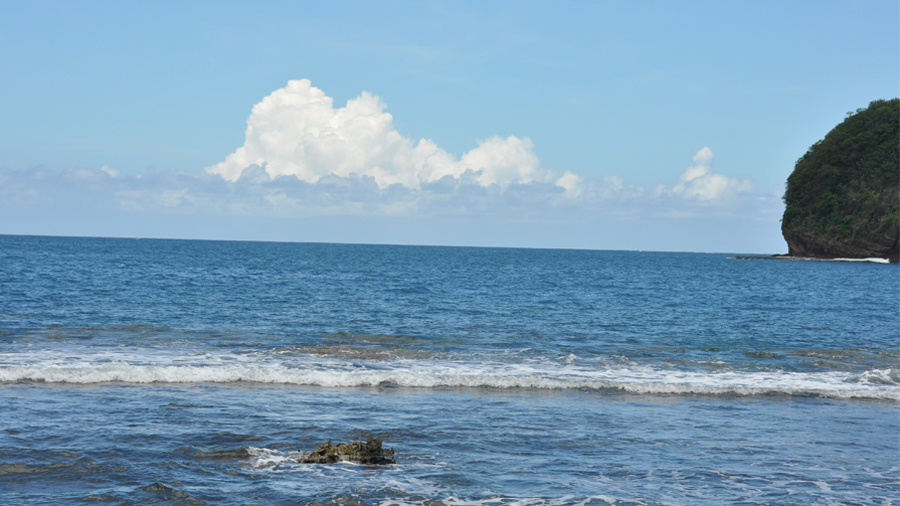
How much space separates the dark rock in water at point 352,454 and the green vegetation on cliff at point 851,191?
146 metres

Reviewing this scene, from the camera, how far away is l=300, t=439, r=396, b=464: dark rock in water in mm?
11148

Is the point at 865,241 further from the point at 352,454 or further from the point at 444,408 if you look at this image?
the point at 352,454

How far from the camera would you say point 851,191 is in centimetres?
14062

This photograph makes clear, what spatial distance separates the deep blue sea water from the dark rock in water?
0.29 meters

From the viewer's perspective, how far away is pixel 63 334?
27.3 meters

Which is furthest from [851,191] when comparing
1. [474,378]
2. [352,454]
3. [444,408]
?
[352,454]

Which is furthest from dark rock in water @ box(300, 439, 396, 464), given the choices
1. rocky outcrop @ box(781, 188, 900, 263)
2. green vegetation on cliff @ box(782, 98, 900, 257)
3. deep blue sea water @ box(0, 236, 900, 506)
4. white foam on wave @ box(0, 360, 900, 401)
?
rocky outcrop @ box(781, 188, 900, 263)

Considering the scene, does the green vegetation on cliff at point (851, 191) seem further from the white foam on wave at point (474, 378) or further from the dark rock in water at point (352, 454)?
the dark rock in water at point (352, 454)

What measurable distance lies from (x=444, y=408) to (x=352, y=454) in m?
4.51

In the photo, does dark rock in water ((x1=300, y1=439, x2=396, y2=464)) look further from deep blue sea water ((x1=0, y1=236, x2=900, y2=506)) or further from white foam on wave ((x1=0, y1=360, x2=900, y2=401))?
white foam on wave ((x1=0, y1=360, x2=900, y2=401))

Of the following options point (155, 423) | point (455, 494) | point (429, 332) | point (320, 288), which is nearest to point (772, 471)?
point (455, 494)

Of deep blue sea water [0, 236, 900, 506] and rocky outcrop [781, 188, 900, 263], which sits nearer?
deep blue sea water [0, 236, 900, 506]

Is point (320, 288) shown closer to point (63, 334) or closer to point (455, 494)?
point (63, 334)

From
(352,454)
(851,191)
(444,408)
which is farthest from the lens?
(851,191)
